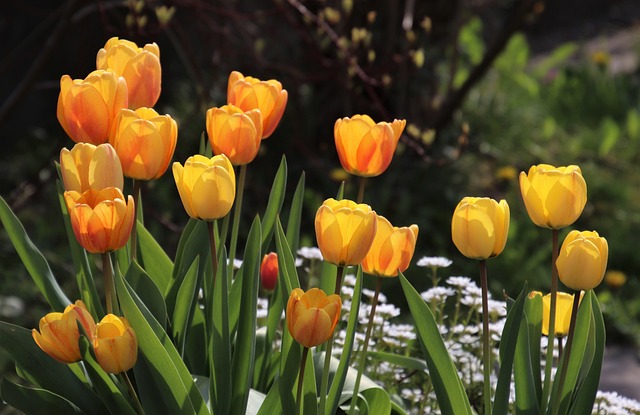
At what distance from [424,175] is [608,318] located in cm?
111

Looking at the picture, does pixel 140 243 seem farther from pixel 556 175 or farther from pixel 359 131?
pixel 556 175

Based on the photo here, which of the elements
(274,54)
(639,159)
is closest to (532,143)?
(639,159)

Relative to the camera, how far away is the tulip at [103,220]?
3.98 feet

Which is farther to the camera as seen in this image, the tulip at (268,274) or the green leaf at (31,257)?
the tulip at (268,274)

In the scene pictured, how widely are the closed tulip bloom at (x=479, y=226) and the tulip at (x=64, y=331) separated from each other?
49 cm

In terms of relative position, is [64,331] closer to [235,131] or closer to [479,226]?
[235,131]

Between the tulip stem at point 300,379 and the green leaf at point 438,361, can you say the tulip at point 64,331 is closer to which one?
the tulip stem at point 300,379

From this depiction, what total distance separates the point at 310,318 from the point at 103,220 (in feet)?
0.92

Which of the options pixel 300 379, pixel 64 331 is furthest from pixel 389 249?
pixel 64 331

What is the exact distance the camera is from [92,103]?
4.50 ft

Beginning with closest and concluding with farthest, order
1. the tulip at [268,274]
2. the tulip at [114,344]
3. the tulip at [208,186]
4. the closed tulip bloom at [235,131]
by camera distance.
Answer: the tulip at [114,344] → the tulip at [208,186] → the closed tulip bloom at [235,131] → the tulip at [268,274]

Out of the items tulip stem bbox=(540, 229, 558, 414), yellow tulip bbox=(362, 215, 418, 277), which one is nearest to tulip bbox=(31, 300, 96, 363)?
yellow tulip bbox=(362, 215, 418, 277)

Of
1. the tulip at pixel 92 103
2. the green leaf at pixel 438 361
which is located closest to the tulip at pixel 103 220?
the tulip at pixel 92 103

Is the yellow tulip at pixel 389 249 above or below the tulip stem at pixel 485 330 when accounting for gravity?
above
